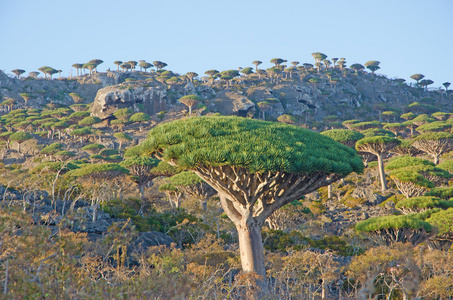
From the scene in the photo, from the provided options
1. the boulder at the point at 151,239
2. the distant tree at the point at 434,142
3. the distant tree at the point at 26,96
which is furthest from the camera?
the distant tree at the point at 26,96

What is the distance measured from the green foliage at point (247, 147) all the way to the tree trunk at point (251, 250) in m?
2.51

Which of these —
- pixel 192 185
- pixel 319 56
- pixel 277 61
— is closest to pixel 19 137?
pixel 192 185

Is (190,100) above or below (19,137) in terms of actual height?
above

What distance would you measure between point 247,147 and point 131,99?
248 ft

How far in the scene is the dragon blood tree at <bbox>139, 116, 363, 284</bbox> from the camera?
10.3 m

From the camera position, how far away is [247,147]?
10.5m

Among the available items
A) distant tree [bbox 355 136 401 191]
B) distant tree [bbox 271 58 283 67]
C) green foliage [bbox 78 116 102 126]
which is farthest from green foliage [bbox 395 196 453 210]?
distant tree [bbox 271 58 283 67]

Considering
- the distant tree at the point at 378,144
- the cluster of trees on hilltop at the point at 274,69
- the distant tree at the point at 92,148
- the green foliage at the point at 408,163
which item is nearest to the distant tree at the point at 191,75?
the cluster of trees on hilltop at the point at 274,69

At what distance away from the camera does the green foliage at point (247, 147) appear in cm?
1021

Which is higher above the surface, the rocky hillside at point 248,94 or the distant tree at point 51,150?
the rocky hillside at point 248,94

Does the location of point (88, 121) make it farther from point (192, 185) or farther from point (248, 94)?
point (192, 185)

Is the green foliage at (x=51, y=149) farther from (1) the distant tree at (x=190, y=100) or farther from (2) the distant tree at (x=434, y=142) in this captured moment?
(2) the distant tree at (x=434, y=142)

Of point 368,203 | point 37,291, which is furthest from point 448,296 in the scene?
point 368,203

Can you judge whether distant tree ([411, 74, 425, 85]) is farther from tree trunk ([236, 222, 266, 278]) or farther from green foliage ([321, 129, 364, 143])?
tree trunk ([236, 222, 266, 278])
